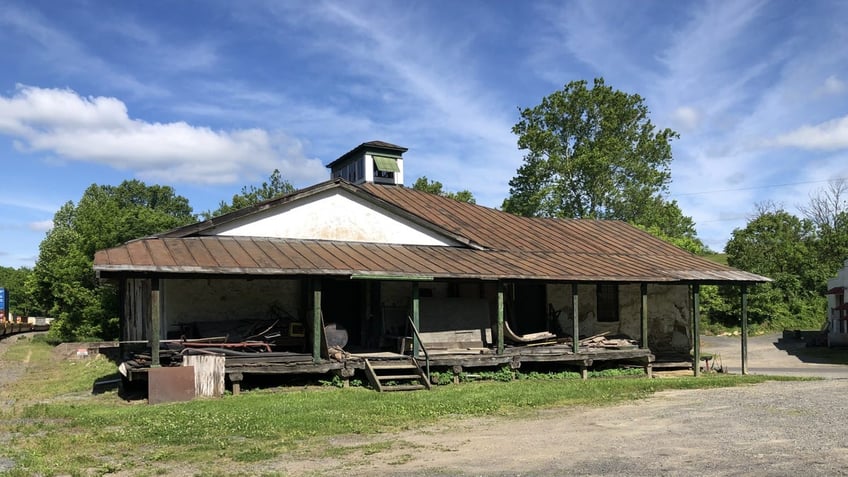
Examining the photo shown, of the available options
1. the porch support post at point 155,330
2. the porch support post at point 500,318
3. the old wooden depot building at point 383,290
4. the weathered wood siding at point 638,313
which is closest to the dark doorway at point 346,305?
the old wooden depot building at point 383,290

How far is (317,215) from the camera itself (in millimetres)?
17016

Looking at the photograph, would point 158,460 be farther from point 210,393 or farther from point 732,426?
point 732,426

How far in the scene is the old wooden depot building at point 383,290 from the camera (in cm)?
1416

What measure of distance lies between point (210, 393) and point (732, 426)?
9.06m

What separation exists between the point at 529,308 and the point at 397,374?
5836 mm

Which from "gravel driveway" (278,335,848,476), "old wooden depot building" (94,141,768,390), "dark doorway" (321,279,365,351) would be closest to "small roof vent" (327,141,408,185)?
"old wooden depot building" (94,141,768,390)

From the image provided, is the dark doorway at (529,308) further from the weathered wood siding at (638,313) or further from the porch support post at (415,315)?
the porch support post at (415,315)

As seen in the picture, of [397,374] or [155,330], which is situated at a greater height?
[155,330]

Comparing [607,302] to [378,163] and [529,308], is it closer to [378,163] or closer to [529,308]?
[529,308]

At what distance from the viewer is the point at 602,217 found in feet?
137

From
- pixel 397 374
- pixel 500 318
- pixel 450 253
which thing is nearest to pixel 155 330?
pixel 397 374

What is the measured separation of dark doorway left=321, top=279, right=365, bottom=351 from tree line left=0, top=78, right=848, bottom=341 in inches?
875

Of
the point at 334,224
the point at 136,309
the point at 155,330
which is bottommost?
the point at 155,330

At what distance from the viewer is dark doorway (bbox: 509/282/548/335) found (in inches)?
762
